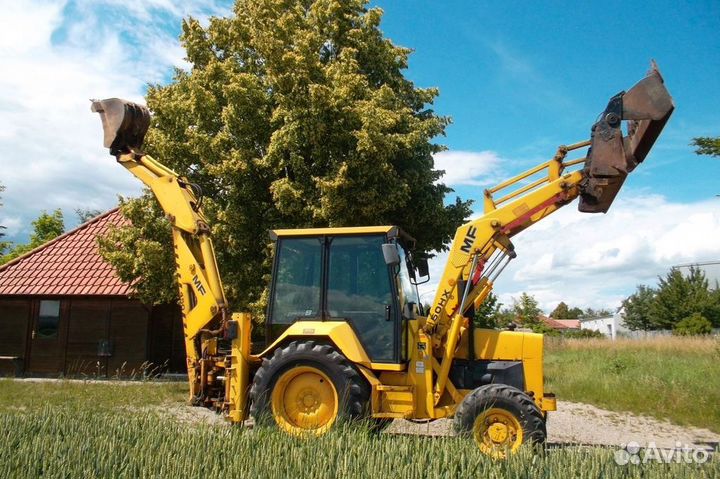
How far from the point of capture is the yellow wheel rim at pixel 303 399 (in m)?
6.62

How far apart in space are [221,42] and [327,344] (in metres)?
9.40

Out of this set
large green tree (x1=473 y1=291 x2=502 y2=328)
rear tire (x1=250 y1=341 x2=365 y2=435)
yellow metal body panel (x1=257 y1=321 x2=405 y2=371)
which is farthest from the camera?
large green tree (x1=473 y1=291 x2=502 y2=328)

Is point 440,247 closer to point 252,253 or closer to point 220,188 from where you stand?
point 252,253

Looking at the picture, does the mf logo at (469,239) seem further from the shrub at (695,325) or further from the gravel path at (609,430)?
the shrub at (695,325)

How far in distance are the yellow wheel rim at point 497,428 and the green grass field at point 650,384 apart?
19.3ft

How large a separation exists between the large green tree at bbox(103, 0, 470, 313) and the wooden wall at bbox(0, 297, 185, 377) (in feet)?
13.2

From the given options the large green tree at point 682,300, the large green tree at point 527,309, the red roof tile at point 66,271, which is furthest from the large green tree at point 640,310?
the red roof tile at point 66,271

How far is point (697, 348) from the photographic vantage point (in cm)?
2036

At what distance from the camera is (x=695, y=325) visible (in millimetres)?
36938

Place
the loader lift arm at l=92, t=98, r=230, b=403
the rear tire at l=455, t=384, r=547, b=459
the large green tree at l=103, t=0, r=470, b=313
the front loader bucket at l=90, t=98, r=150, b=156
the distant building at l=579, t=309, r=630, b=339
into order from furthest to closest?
the distant building at l=579, t=309, r=630, b=339, the large green tree at l=103, t=0, r=470, b=313, the front loader bucket at l=90, t=98, r=150, b=156, the loader lift arm at l=92, t=98, r=230, b=403, the rear tire at l=455, t=384, r=547, b=459

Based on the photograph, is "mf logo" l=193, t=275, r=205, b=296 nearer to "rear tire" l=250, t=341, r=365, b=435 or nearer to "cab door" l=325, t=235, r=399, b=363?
"rear tire" l=250, t=341, r=365, b=435

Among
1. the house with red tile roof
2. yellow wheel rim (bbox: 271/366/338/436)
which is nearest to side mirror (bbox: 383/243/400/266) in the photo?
yellow wheel rim (bbox: 271/366/338/436)

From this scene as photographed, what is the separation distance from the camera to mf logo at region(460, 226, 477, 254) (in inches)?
274

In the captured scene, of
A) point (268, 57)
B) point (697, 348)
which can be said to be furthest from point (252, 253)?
point (697, 348)
